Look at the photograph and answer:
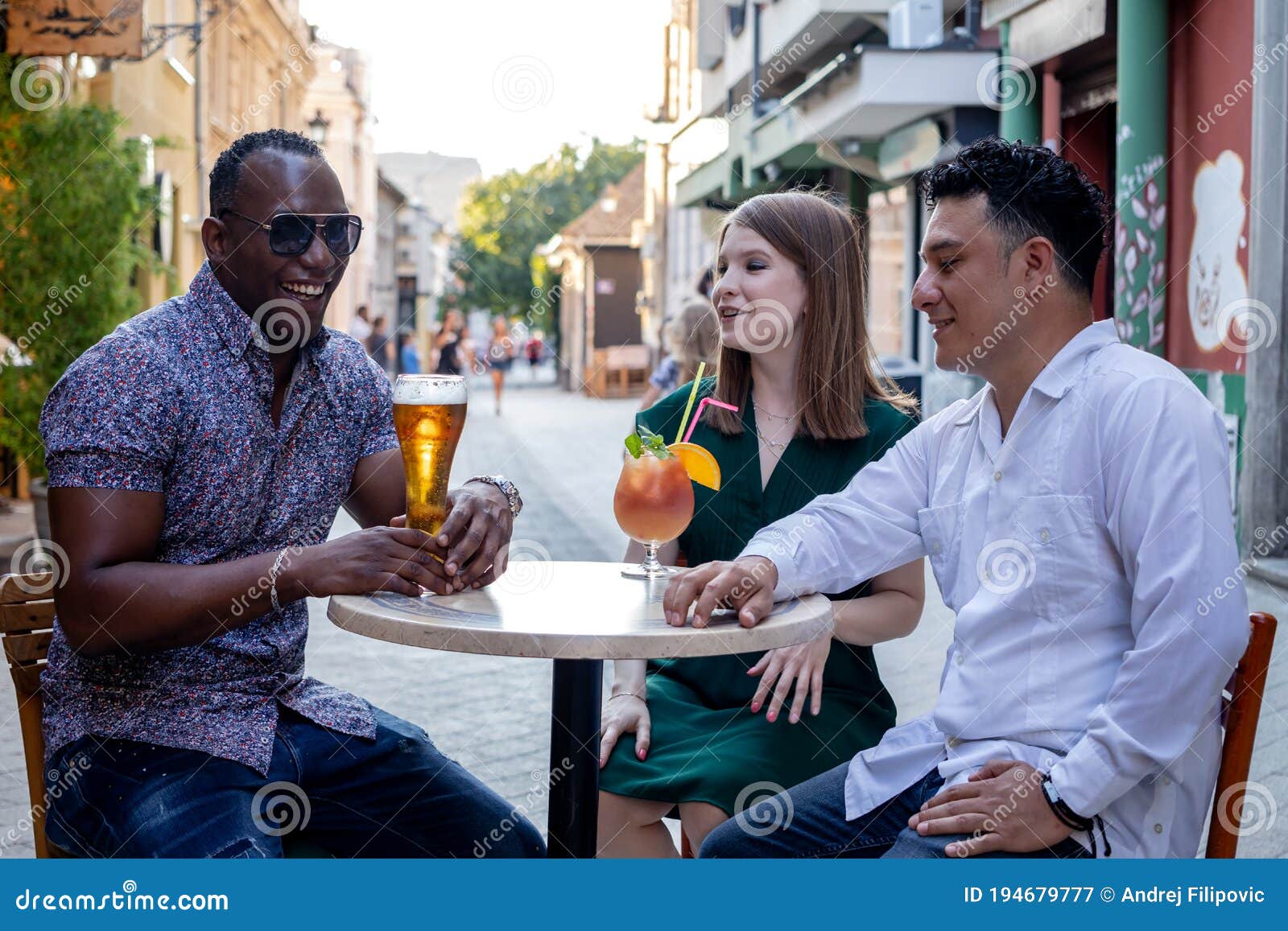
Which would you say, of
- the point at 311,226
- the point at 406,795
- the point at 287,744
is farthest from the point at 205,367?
the point at 406,795

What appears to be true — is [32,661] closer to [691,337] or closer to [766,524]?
[766,524]

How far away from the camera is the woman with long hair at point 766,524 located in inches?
111

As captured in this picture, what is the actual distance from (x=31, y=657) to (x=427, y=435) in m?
0.82

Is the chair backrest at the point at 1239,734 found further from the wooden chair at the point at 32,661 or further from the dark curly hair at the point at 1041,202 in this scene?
the wooden chair at the point at 32,661

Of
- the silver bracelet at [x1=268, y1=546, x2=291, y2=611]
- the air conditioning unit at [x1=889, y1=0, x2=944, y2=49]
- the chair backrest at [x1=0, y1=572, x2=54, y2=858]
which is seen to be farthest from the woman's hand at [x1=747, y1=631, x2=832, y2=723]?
the air conditioning unit at [x1=889, y1=0, x2=944, y2=49]

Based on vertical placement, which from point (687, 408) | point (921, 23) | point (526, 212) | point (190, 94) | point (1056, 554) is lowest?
point (1056, 554)

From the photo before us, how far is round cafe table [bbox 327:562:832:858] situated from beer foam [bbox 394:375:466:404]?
35cm

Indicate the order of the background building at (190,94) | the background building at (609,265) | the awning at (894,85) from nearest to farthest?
the awning at (894,85) < the background building at (190,94) < the background building at (609,265)

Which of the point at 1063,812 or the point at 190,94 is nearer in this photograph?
the point at 1063,812

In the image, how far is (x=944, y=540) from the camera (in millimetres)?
2582

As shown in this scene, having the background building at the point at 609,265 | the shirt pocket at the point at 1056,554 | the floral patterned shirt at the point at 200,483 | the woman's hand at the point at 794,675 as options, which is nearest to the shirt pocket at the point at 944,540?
the shirt pocket at the point at 1056,554

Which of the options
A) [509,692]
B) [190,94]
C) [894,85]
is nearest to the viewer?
[509,692]

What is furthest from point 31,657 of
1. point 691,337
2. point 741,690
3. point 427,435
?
point 691,337
